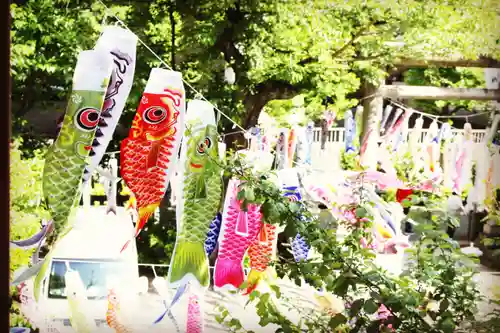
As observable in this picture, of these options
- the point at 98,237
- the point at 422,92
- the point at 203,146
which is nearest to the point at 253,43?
the point at 203,146

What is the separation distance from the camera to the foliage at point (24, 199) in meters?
2.46

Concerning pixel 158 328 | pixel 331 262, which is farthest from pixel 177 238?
pixel 331 262

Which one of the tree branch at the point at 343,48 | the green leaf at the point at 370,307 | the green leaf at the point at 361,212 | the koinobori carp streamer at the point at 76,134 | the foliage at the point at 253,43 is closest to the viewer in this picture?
the green leaf at the point at 370,307

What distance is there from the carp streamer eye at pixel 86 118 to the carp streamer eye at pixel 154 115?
188 millimetres

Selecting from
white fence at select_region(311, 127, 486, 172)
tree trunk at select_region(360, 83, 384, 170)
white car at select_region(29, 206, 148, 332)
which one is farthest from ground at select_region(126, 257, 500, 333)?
tree trunk at select_region(360, 83, 384, 170)

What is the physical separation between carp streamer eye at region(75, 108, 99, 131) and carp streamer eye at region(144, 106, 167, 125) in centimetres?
19

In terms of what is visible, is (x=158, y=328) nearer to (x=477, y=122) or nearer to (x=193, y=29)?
(x=193, y=29)

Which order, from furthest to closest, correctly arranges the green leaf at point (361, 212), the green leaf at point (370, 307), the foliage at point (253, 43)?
the foliage at point (253, 43)
the green leaf at point (361, 212)
the green leaf at point (370, 307)

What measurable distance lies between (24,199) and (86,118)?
0.43m

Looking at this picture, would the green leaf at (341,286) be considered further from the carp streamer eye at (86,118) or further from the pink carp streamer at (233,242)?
the carp streamer eye at (86,118)

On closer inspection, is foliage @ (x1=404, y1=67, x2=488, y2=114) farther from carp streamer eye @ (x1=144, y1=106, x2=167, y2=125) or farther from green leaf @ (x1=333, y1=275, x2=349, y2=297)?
green leaf @ (x1=333, y1=275, x2=349, y2=297)

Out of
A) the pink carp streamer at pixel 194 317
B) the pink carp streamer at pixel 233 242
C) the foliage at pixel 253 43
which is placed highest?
the foliage at pixel 253 43

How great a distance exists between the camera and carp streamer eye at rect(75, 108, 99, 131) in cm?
236

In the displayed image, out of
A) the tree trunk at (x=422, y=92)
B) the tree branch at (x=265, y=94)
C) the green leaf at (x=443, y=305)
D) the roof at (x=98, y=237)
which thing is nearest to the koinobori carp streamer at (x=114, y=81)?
the roof at (x=98, y=237)
